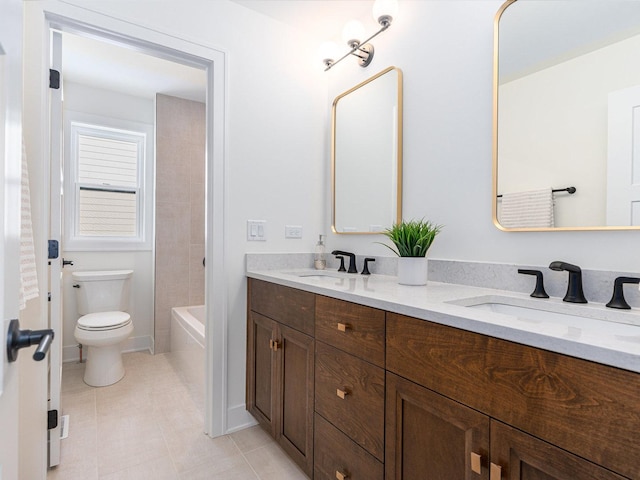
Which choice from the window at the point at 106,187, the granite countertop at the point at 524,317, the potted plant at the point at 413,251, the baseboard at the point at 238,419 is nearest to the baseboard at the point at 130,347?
the window at the point at 106,187

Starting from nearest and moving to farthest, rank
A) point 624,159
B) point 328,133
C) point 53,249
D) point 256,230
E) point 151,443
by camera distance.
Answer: point 624,159 → point 53,249 → point 151,443 → point 256,230 → point 328,133

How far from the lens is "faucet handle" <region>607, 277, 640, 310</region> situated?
0.97 metres

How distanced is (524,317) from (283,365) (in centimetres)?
103

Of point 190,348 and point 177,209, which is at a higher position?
point 177,209

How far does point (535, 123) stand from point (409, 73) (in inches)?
28.5

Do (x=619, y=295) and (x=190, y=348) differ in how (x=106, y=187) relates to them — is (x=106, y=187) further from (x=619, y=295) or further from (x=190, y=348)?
(x=619, y=295)

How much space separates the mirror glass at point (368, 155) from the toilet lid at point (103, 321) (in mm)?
1749

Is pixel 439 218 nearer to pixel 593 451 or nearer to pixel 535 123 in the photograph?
pixel 535 123

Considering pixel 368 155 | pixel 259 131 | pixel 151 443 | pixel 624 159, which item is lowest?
pixel 151 443

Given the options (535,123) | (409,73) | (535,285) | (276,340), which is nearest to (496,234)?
(535,285)

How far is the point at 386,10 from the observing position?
5.45 feet

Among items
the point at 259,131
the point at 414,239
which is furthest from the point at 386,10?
the point at 414,239

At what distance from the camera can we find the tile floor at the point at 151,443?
155cm

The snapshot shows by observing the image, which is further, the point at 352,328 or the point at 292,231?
the point at 292,231
